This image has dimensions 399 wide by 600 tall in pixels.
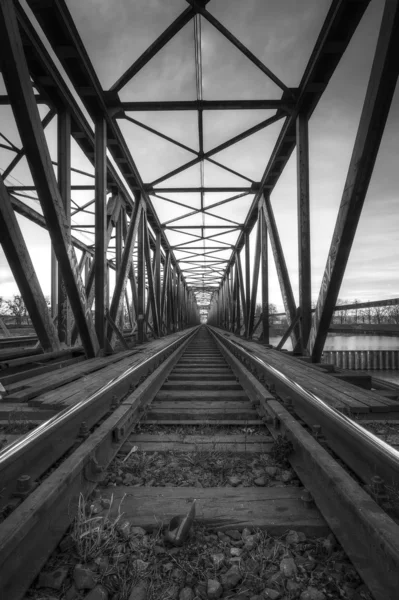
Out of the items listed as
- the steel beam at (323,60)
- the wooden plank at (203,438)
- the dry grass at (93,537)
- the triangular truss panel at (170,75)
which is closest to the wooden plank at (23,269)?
the wooden plank at (203,438)

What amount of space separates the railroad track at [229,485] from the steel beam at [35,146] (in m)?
2.15

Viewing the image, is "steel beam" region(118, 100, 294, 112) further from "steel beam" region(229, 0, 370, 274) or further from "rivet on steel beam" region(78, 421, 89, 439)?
"rivet on steel beam" region(78, 421, 89, 439)

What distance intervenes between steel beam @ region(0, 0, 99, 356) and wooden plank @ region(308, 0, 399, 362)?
3.43 metres

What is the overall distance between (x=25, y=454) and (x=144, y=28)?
19.4 feet

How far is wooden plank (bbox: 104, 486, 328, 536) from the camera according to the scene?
4.47 feet

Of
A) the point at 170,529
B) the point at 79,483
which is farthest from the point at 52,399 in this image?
the point at 170,529

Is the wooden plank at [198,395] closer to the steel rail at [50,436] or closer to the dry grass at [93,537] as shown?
the steel rail at [50,436]

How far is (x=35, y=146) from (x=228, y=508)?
390 cm

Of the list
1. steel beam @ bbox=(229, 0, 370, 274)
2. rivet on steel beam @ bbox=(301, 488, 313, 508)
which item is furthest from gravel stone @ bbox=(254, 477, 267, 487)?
steel beam @ bbox=(229, 0, 370, 274)

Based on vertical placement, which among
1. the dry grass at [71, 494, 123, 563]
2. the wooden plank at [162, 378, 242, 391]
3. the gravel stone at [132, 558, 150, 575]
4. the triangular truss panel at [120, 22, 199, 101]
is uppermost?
Answer: the triangular truss panel at [120, 22, 199, 101]

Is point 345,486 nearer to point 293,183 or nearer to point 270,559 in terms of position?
point 270,559

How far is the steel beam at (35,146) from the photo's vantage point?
10.2 ft

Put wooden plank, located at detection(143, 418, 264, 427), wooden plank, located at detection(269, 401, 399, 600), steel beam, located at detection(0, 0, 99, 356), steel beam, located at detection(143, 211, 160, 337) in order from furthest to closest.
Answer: steel beam, located at detection(143, 211, 160, 337)
steel beam, located at detection(0, 0, 99, 356)
wooden plank, located at detection(143, 418, 264, 427)
wooden plank, located at detection(269, 401, 399, 600)

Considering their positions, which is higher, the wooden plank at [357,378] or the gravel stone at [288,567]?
the wooden plank at [357,378]
